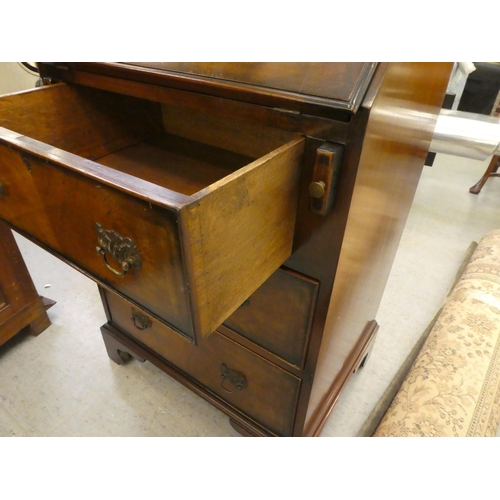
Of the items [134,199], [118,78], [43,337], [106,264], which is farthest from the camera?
[43,337]

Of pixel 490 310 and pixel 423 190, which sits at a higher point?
pixel 490 310

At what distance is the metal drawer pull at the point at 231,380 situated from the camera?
2.74 ft

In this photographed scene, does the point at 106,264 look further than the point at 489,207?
No

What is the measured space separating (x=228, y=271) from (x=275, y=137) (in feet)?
0.92

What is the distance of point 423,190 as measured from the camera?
2.16 m

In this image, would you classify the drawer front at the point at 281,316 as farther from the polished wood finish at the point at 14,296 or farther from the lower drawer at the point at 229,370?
the polished wood finish at the point at 14,296

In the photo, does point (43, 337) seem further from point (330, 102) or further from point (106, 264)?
point (330, 102)

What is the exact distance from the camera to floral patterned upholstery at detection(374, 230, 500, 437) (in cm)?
82

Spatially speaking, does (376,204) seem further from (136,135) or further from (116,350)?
(116,350)

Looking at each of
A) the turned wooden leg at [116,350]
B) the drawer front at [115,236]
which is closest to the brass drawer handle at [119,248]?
the drawer front at [115,236]

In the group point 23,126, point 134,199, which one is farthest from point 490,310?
point 23,126

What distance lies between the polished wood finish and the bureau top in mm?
786

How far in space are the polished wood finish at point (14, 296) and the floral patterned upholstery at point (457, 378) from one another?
3.42 feet

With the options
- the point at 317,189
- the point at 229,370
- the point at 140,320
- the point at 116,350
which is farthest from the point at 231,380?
the point at 317,189
